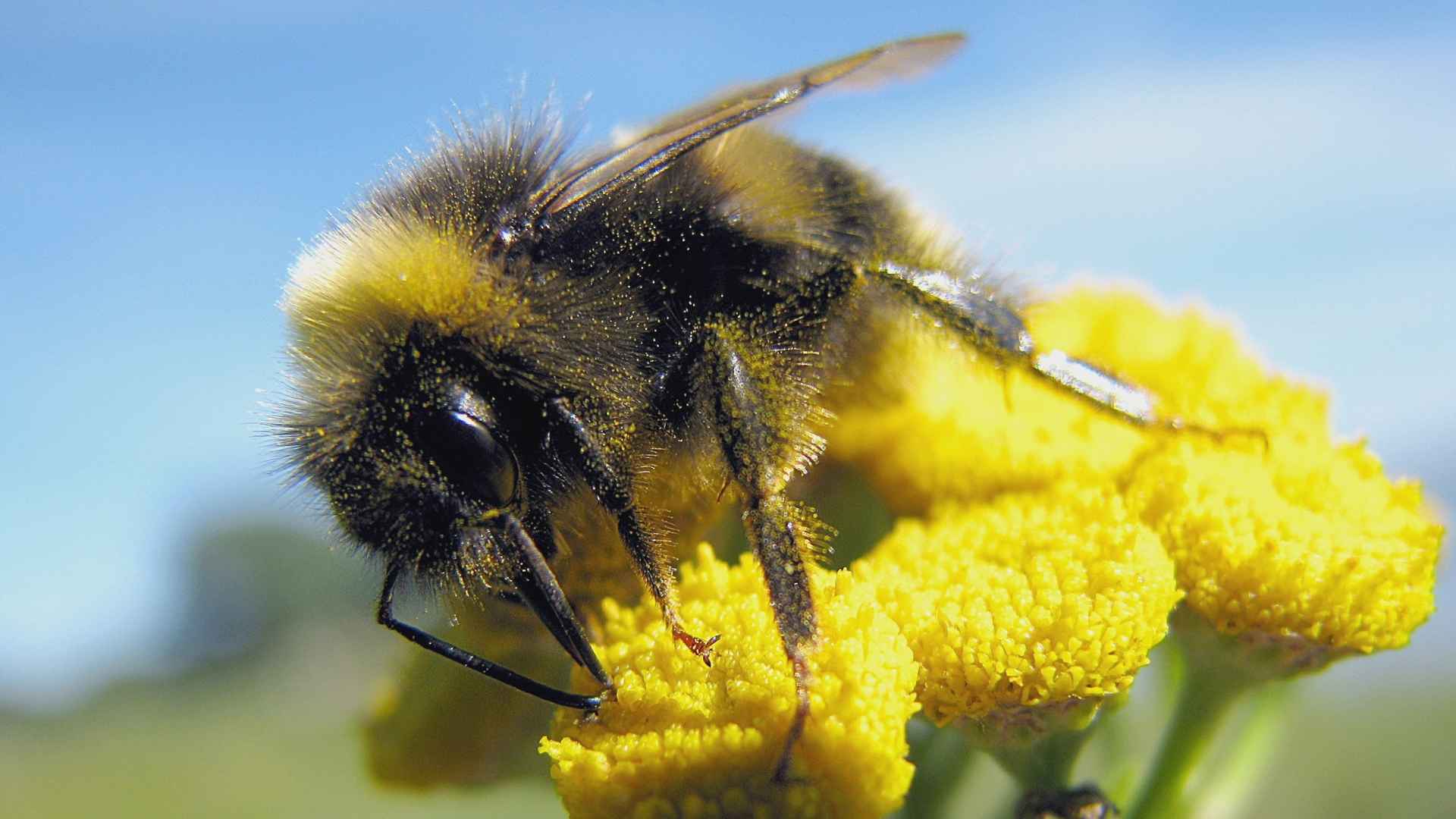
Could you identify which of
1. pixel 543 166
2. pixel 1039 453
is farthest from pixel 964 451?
pixel 543 166

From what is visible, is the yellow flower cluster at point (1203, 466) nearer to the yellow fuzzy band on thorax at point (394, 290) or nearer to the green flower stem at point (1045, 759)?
the green flower stem at point (1045, 759)

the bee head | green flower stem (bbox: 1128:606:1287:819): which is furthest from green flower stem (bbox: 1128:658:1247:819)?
the bee head

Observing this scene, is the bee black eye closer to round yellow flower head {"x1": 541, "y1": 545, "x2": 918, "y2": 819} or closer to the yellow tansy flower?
round yellow flower head {"x1": 541, "y1": 545, "x2": 918, "y2": 819}

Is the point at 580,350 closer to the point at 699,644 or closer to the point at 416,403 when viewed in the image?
the point at 416,403

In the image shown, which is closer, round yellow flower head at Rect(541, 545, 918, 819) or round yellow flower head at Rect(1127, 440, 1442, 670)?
round yellow flower head at Rect(541, 545, 918, 819)

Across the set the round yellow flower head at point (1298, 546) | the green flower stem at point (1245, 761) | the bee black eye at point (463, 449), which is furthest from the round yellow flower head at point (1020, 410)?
the bee black eye at point (463, 449)

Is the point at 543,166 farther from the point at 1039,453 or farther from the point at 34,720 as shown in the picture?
the point at 34,720
